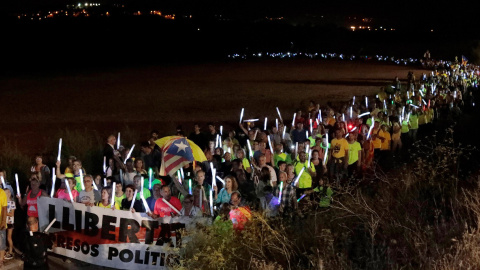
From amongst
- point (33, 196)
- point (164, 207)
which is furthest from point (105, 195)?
point (33, 196)

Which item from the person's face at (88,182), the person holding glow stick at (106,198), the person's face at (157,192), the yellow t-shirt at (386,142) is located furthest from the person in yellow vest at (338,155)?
the person's face at (88,182)

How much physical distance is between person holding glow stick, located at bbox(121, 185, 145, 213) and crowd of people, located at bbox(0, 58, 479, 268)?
0.01m

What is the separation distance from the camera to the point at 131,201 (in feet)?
32.7

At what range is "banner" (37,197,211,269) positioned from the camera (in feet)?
30.1

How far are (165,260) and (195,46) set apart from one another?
77.2m

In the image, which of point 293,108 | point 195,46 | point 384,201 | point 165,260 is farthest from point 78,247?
point 195,46

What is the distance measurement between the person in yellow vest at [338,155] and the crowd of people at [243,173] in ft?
0.06

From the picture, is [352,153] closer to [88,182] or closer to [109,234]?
[88,182]

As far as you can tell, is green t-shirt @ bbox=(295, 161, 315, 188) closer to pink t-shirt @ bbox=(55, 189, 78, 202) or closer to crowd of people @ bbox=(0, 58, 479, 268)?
crowd of people @ bbox=(0, 58, 479, 268)

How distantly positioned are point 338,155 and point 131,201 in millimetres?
4988

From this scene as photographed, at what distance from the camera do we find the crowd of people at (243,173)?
9.77 m

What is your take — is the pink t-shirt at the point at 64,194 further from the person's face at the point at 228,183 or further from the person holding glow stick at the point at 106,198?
the person's face at the point at 228,183

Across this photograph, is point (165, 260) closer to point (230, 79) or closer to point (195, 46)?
point (230, 79)

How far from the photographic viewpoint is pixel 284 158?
12758 millimetres
